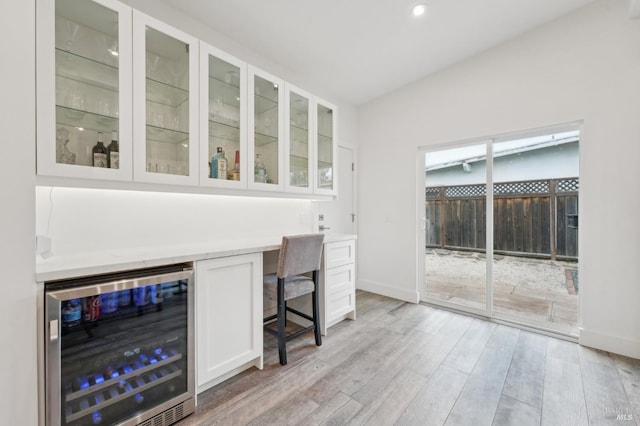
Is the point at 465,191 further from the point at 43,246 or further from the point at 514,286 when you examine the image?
the point at 43,246

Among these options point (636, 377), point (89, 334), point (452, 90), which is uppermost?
point (452, 90)

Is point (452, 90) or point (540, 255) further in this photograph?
point (452, 90)

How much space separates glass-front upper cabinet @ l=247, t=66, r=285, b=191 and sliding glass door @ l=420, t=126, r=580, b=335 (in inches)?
79.8

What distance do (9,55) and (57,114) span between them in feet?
1.12

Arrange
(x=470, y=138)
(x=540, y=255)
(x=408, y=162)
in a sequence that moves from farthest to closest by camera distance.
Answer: (x=408, y=162) → (x=470, y=138) → (x=540, y=255)

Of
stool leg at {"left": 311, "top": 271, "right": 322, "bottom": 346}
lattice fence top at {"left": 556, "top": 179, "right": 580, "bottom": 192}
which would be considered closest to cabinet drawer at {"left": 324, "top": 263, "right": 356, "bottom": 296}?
stool leg at {"left": 311, "top": 271, "right": 322, "bottom": 346}

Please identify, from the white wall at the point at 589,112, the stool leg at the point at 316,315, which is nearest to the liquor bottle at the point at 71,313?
Answer: the stool leg at the point at 316,315

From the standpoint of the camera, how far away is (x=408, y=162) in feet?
11.4

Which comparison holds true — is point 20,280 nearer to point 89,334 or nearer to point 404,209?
point 89,334

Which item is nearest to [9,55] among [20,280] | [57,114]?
[57,114]

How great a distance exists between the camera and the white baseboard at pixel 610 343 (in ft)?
6.98

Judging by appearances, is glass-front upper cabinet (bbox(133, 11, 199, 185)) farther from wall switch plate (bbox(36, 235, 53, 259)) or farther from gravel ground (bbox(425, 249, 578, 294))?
gravel ground (bbox(425, 249, 578, 294))

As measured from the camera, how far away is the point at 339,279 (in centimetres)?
266

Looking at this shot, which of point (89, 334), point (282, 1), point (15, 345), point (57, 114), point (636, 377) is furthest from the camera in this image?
point (282, 1)
